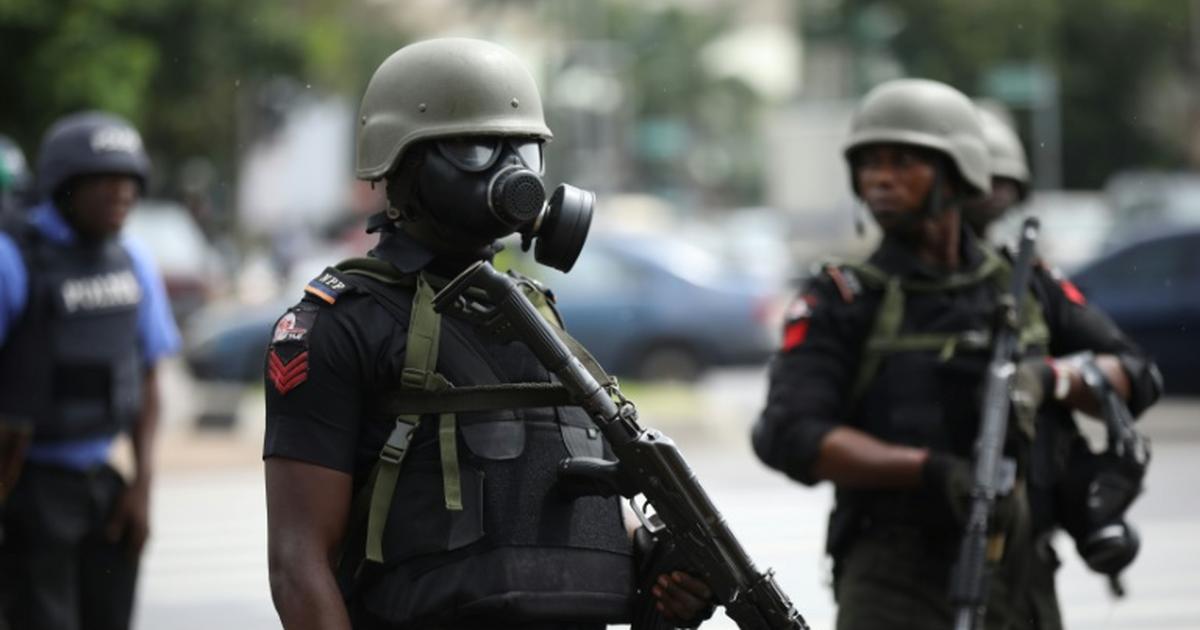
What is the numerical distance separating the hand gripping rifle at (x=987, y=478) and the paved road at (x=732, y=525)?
1488 mm

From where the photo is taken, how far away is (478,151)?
128 inches

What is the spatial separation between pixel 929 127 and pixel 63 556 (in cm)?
259

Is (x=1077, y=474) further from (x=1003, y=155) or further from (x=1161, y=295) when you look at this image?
(x=1161, y=295)

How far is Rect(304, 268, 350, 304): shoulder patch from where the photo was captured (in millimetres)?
3193

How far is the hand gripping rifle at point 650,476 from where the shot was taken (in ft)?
10.2

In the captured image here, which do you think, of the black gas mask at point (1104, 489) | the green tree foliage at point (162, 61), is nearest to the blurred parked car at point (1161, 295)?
the green tree foliage at point (162, 61)

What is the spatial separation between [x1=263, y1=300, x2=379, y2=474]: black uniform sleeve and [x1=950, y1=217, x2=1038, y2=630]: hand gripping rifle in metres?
1.58

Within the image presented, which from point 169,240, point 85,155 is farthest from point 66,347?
point 169,240

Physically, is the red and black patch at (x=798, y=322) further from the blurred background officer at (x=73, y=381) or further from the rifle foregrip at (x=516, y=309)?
the blurred background officer at (x=73, y=381)

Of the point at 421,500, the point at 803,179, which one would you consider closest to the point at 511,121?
the point at 421,500

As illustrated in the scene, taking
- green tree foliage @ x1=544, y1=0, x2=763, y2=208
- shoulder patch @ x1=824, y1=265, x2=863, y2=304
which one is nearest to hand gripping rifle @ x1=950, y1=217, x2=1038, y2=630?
shoulder patch @ x1=824, y1=265, x2=863, y2=304

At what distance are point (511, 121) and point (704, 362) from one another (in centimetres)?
1472

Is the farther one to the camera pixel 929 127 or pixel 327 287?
pixel 929 127

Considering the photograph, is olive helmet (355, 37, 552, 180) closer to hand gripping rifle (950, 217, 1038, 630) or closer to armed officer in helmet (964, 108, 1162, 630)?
hand gripping rifle (950, 217, 1038, 630)
